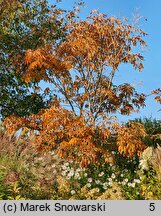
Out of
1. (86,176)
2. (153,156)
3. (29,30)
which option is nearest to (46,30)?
(29,30)

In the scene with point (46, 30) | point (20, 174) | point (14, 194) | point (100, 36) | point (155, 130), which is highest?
point (46, 30)

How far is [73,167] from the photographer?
48.5 ft

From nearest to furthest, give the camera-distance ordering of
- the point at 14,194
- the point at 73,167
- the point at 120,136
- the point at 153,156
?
the point at 14,194, the point at 153,156, the point at 120,136, the point at 73,167

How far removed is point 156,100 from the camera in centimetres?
1550

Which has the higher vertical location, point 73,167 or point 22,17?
point 22,17

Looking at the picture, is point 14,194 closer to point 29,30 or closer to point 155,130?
point 155,130

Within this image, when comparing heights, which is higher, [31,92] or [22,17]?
[22,17]

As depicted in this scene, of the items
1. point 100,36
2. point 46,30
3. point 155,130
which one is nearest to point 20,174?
point 100,36

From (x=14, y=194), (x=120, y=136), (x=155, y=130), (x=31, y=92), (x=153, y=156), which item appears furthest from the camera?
(x=31, y=92)

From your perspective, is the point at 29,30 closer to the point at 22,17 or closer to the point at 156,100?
the point at 22,17

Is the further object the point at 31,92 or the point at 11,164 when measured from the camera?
the point at 31,92

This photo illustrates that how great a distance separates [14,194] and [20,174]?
1.71 meters

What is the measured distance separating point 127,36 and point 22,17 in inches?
216

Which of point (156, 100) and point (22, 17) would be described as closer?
point (156, 100)
